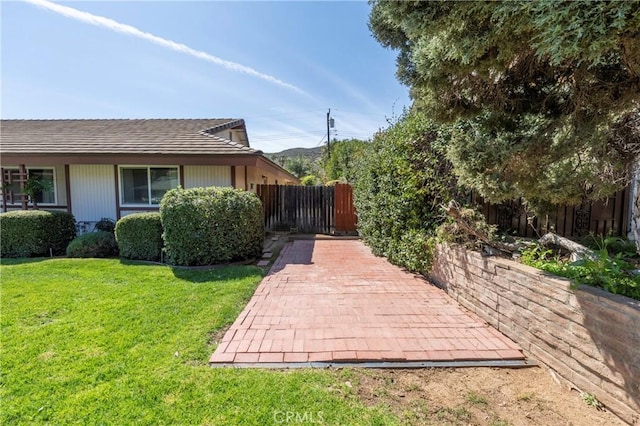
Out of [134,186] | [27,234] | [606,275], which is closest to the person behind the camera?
[606,275]

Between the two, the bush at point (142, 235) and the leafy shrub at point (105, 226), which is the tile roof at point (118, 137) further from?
the bush at point (142, 235)

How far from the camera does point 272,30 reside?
32.4ft

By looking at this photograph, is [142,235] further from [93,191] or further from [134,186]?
[93,191]

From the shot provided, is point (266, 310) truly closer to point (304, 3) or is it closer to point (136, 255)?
point (136, 255)

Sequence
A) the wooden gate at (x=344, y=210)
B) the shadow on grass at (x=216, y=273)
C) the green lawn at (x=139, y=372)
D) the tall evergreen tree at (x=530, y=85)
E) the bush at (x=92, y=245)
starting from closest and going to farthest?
1. the tall evergreen tree at (x=530, y=85)
2. the green lawn at (x=139, y=372)
3. the shadow on grass at (x=216, y=273)
4. the bush at (x=92, y=245)
5. the wooden gate at (x=344, y=210)

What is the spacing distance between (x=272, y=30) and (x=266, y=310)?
30.7ft

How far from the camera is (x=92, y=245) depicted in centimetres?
782

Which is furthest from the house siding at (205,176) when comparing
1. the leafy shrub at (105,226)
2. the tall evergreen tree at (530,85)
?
the tall evergreen tree at (530,85)

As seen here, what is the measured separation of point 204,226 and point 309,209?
19.9 feet

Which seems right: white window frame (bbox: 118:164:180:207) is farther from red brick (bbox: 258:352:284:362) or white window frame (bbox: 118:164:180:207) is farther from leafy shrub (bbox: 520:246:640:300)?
leafy shrub (bbox: 520:246:640:300)

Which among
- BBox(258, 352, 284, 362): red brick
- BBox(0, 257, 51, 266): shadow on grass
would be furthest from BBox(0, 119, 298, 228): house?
BBox(258, 352, 284, 362): red brick

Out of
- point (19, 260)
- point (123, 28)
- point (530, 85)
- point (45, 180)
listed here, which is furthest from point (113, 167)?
point (530, 85)

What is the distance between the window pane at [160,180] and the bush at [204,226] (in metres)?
3.39

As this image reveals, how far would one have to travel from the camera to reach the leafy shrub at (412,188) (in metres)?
5.46
